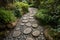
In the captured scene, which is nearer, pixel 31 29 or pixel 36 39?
pixel 36 39

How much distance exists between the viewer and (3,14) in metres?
5.25

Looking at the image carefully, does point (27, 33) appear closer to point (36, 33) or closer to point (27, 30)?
point (27, 30)

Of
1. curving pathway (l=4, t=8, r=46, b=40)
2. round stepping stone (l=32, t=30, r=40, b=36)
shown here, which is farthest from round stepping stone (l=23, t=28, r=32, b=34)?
round stepping stone (l=32, t=30, r=40, b=36)

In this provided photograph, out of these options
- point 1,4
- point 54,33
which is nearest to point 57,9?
point 54,33

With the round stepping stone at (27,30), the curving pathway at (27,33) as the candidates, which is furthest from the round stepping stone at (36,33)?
the round stepping stone at (27,30)

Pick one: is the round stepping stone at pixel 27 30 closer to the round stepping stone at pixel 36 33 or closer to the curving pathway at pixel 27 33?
the curving pathway at pixel 27 33

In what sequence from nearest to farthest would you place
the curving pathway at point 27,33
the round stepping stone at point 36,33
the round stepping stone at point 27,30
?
the curving pathway at point 27,33
the round stepping stone at point 36,33
the round stepping stone at point 27,30

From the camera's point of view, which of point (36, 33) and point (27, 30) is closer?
point (36, 33)

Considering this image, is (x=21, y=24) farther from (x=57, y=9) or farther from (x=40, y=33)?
(x=57, y=9)

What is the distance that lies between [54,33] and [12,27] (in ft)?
8.35

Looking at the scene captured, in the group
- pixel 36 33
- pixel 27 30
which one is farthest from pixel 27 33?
pixel 36 33

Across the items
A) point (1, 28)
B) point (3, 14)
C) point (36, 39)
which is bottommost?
point (36, 39)

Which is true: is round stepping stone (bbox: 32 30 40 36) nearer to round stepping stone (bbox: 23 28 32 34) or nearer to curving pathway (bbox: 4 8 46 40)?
curving pathway (bbox: 4 8 46 40)

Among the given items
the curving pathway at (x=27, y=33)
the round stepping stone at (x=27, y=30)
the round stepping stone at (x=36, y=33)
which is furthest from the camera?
the round stepping stone at (x=27, y=30)
